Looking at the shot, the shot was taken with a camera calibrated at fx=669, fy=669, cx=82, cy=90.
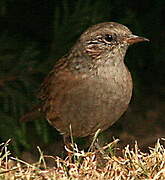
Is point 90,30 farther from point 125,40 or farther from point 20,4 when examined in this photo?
point 20,4

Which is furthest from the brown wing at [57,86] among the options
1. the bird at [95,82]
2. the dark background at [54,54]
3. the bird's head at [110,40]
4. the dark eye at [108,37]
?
the dark background at [54,54]

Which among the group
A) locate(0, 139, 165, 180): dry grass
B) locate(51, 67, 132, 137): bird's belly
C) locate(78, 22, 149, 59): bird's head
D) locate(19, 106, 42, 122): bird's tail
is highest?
locate(78, 22, 149, 59): bird's head

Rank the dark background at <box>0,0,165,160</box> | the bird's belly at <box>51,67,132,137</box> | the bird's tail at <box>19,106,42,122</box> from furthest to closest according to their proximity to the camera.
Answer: the dark background at <box>0,0,165,160</box> → the bird's tail at <box>19,106,42,122</box> → the bird's belly at <box>51,67,132,137</box>

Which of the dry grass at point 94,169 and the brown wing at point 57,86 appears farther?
the brown wing at point 57,86

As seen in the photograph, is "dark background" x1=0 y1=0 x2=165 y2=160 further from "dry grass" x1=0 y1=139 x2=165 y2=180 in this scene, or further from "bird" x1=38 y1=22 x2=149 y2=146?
"dry grass" x1=0 y1=139 x2=165 y2=180

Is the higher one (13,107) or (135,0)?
(135,0)

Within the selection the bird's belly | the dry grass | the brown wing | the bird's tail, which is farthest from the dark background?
the dry grass

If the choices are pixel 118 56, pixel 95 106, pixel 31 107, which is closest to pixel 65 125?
pixel 95 106

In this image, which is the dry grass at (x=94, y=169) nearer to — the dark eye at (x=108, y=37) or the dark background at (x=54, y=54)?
the dark eye at (x=108, y=37)
